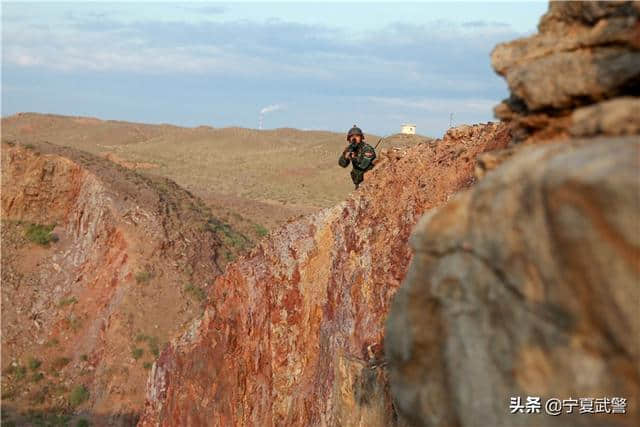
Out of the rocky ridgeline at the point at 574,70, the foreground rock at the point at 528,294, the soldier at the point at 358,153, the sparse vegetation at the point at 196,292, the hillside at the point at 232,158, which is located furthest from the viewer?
the hillside at the point at 232,158

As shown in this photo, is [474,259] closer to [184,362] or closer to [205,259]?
[184,362]

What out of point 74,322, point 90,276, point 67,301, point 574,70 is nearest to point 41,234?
point 90,276

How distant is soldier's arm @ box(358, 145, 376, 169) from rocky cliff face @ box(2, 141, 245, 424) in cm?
1013

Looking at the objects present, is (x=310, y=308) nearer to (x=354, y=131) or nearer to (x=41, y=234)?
(x=354, y=131)

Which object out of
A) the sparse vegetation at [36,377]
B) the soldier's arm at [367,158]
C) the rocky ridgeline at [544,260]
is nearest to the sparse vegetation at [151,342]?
the sparse vegetation at [36,377]

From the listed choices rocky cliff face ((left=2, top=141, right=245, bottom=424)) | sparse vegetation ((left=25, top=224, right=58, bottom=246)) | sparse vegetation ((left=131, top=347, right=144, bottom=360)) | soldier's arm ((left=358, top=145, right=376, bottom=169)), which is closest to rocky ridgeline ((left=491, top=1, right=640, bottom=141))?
soldier's arm ((left=358, top=145, right=376, bottom=169))

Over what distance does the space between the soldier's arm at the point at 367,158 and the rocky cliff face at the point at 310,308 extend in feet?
1.33

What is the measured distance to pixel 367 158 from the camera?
35.1ft

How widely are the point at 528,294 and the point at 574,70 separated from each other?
151cm

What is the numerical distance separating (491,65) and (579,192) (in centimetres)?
193

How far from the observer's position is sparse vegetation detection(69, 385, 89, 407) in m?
19.3

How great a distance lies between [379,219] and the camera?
9.34 metres

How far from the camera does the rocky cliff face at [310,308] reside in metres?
8.48

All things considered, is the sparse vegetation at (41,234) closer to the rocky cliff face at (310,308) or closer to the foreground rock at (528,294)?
the rocky cliff face at (310,308)
